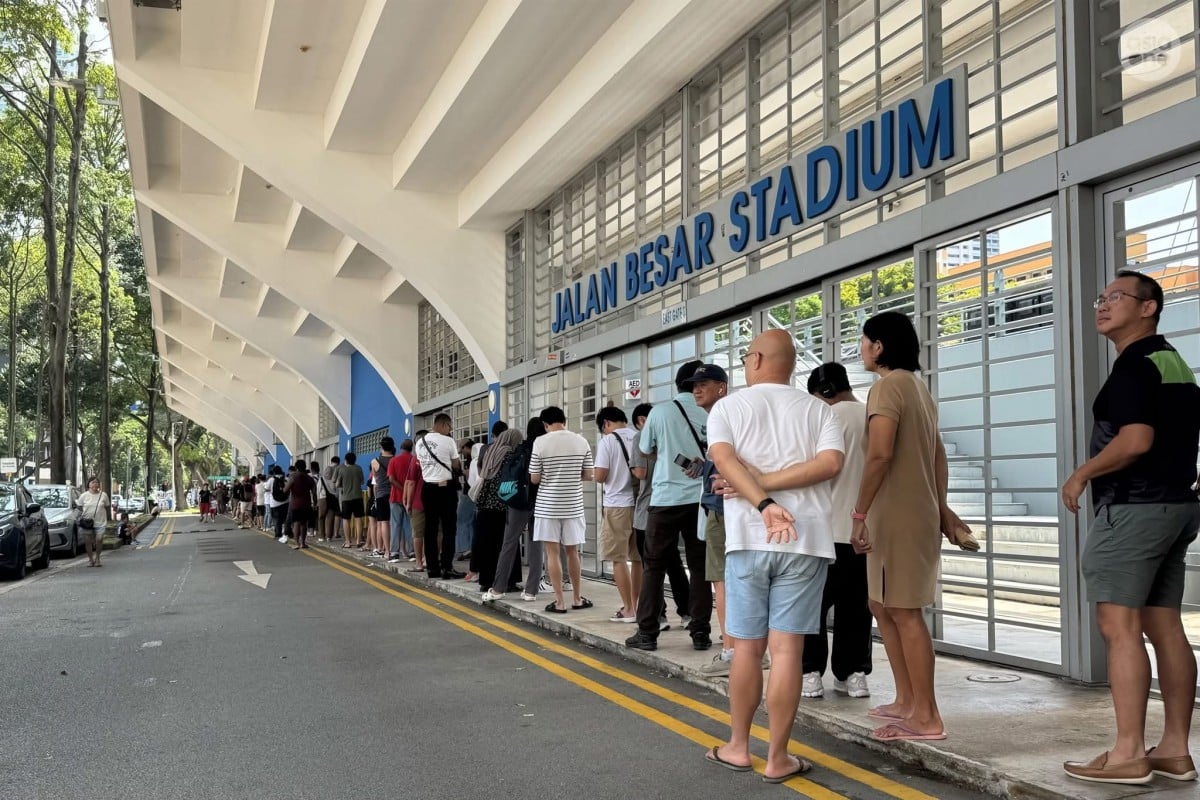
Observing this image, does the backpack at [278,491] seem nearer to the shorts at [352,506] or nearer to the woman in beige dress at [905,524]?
the shorts at [352,506]

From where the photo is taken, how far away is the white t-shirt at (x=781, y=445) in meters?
4.19

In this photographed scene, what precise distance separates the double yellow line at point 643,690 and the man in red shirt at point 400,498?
1970mm

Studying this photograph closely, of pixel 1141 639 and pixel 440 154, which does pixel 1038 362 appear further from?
pixel 440 154

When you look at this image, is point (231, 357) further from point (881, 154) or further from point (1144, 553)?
point (1144, 553)

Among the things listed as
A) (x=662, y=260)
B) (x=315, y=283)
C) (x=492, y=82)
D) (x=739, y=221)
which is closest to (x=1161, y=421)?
(x=739, y=221)

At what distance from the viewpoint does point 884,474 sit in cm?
455

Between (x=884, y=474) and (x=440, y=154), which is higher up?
(x=440, y=154)

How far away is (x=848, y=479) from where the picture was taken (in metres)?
4.96

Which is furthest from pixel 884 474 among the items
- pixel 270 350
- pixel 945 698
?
pixel 270 350

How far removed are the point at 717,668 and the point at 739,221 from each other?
4.75 metres

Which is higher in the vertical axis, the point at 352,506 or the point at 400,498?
the point at 400,498

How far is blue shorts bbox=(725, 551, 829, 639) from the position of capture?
417 centimetres

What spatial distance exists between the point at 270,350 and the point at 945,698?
85.1ft

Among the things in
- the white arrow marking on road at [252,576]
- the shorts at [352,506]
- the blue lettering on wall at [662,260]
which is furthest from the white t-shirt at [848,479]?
the shorts at [352,506]
